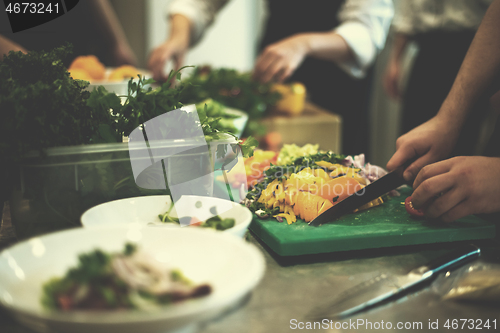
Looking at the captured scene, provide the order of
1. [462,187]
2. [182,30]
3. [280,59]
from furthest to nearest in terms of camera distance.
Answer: [182,30] → [280,59] → [462,187]

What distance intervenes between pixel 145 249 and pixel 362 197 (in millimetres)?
560

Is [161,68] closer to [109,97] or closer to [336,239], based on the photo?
[109,97]

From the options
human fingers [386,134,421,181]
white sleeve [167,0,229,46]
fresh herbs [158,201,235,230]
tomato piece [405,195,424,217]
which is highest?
white sleeve [167,0,229,46]

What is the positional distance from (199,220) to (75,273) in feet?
1.10

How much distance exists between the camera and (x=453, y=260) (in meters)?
0.75

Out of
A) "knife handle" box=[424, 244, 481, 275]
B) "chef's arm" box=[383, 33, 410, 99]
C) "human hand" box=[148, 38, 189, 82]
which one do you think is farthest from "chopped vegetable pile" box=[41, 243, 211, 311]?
"chef's arm" box=[383, 33, 410, 99]

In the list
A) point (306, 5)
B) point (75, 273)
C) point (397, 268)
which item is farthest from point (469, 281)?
point (306, 5)

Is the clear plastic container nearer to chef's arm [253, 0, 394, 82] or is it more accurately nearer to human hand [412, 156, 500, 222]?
human hand [412, 156, 500, 222]

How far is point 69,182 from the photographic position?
0.78 metres

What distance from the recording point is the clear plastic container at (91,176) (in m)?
0.76

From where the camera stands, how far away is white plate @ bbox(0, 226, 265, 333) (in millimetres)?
461

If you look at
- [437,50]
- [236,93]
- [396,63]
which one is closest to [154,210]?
[236,93]

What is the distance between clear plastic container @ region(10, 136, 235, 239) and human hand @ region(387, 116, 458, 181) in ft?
1.61

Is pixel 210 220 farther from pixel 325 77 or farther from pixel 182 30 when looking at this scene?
pixel 325 77
